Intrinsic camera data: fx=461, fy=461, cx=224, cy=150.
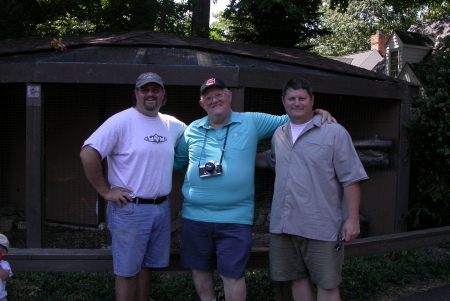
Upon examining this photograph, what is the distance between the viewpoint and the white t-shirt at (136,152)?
9.80 ft

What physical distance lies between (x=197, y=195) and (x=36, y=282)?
90.5 inches

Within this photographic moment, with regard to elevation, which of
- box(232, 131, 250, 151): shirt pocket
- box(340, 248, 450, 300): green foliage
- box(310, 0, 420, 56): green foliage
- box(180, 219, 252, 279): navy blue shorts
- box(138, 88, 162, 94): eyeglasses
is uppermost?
box(310, 0, 420, 56): green foliage

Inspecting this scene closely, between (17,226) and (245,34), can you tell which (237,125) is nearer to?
(17,226)

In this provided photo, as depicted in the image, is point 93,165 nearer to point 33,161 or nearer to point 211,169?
point 211,169

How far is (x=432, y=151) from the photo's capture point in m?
6.64

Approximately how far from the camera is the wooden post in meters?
5.43

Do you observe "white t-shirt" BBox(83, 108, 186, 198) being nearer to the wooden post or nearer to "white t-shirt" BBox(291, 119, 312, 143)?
"white t-shirt" BBox(291, 119, 312, 143)

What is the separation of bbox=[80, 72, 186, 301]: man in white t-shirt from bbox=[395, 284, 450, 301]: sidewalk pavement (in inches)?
108

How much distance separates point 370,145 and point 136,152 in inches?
187


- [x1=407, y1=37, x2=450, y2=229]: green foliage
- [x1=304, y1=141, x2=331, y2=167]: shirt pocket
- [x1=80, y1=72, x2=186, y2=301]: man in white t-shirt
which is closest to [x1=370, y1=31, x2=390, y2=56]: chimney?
[x1=407, y1=37, x2=450, y2=229]: green foliage

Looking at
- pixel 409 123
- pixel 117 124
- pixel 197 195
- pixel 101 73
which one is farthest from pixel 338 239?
pixel 409 123

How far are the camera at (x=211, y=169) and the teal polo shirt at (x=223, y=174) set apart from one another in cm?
3

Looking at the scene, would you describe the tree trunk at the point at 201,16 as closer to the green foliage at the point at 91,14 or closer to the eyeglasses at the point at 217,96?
the green foliage at the point at 91,14

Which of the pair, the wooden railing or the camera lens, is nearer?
the camera lens
